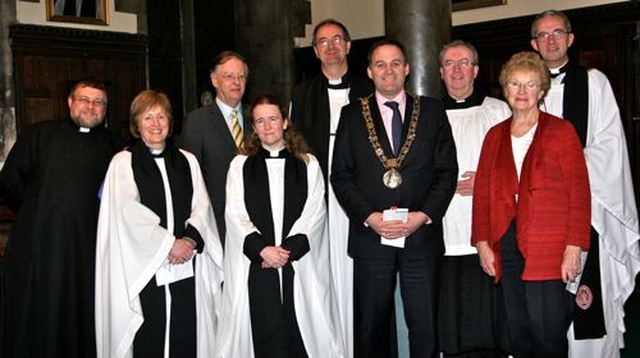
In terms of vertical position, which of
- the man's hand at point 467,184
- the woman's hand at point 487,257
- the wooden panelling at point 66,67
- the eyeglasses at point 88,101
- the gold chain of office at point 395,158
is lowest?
the woman's hand at point 487,257

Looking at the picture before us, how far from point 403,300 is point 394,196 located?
52cm

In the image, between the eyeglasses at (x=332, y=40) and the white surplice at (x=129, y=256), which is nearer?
the white surplice at (x=129, y=256)

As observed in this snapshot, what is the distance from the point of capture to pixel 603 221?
3.75 meters

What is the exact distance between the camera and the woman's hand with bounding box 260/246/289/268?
357cm

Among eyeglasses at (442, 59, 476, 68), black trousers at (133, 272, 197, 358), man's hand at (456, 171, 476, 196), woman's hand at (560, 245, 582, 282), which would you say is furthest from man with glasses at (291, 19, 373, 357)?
woman's hand at (560, 245, 582, 282)

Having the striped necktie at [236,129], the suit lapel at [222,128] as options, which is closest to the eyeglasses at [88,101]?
the suit lapel at [222,128]

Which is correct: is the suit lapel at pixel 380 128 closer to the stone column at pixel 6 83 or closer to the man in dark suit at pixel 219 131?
the man in dark suit at pixel 219 131

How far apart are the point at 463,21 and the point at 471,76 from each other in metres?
4.38

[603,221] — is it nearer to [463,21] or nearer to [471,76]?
[471,76]

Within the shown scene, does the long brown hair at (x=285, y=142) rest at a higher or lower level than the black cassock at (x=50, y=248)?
higher

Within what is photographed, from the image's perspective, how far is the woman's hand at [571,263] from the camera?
3109mm

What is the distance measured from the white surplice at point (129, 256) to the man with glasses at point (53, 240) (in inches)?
14.3

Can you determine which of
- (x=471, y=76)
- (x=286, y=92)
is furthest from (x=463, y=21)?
(x=471, y=76)

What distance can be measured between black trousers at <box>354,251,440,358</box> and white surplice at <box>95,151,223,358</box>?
85cm
